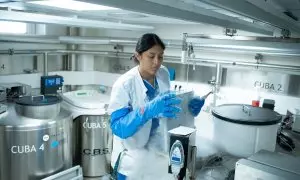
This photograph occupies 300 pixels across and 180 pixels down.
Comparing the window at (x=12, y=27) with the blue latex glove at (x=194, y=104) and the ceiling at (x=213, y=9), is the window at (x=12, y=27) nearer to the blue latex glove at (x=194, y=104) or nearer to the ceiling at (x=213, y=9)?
the ceiling at (x=213, y=9)

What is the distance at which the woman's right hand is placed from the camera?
3.91 ft

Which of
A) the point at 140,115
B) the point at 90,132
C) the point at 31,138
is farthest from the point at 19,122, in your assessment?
the point at 140,115

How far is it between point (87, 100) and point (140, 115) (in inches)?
51.4

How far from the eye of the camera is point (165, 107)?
1.19 metres

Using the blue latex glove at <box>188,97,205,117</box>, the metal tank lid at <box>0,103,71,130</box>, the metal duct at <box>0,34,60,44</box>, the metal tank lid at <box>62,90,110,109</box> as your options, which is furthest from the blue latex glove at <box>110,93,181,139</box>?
the metal duct at <box>0,34,60,44</box>

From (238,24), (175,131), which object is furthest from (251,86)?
(175,131)

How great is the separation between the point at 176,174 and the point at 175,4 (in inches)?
24.3

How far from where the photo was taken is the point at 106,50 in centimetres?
308

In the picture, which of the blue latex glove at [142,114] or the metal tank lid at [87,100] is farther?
the metal tank lid at [87,100]

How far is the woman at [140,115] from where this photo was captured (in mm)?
1287

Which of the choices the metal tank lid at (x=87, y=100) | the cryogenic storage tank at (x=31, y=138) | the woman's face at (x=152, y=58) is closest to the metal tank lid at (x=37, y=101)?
the cryogenic storage tank at (x=31, y=138)

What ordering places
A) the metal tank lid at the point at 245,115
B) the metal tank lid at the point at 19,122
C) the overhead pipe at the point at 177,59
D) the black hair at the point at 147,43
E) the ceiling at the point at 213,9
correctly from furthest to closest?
the overhead pipe at the point at 177,59, the metal tank lid at the point at 19,122, the black hair at the point at 147,43, the metal tank lid at the point at 245,115, the ceiling at the point at 213,9

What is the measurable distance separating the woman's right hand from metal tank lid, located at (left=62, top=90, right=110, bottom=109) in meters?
1.21

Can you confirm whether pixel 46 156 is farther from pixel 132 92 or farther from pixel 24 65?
pixel 24 65
